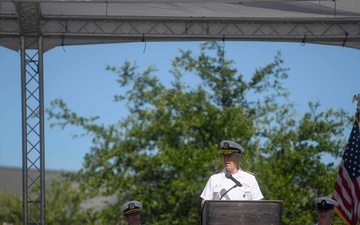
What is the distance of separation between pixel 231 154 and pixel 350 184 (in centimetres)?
279

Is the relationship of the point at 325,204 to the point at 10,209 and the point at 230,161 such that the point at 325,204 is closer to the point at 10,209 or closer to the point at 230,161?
the point at 230,161

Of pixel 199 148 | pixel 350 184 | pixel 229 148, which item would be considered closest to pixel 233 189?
pixel 229 148

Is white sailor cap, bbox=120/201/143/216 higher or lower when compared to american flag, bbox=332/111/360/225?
lower

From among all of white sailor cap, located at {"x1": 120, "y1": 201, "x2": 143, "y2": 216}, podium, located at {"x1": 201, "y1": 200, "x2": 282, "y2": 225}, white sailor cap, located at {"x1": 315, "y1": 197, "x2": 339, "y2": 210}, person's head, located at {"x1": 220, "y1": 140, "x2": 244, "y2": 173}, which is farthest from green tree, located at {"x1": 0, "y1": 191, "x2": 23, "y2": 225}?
podium, located at {"x1": 201, "y1": 200, "x2": 282, "y2": 225}

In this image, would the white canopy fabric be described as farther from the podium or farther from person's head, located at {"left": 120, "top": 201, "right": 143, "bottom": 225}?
the podium

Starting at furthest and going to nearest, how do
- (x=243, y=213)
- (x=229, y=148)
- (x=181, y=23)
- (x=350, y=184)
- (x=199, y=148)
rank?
(x=199, y=148) < (x=350, y=184) < (x=181, y=23) < (x=229, y=148) < (x=243, y=213)

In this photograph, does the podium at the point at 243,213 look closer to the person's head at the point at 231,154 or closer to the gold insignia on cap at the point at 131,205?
the person's head at the point at 231,154

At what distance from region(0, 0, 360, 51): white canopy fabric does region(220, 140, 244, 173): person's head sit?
2126 mm

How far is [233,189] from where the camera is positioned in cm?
1110

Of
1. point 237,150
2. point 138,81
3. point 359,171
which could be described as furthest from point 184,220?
point 237,150

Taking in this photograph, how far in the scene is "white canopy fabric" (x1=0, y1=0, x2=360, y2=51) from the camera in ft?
41.4

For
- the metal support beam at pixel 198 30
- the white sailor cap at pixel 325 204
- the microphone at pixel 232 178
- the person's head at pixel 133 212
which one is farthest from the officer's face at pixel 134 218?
the metal support beam at pixel 198 30

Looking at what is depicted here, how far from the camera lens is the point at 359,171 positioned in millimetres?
13367

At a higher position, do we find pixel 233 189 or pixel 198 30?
pixel 198 30
